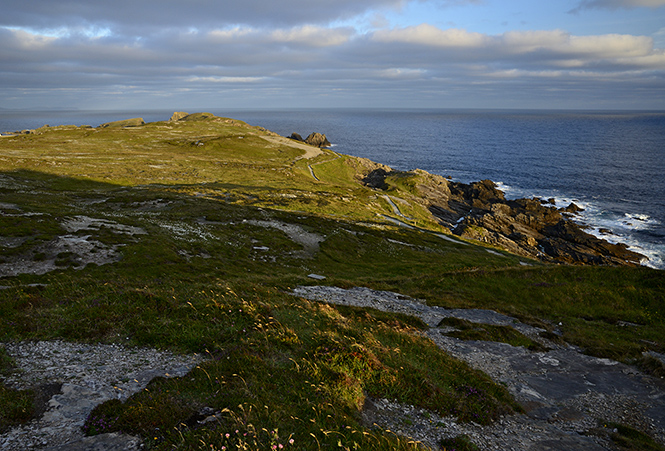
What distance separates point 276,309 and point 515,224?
302 ft

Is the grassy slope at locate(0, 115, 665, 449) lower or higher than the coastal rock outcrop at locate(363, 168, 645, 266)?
higher

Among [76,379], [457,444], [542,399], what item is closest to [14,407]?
[76,379]

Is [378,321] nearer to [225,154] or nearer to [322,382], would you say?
[322,382]

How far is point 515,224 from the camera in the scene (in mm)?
93375

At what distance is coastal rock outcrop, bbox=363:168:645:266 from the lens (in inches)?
2975

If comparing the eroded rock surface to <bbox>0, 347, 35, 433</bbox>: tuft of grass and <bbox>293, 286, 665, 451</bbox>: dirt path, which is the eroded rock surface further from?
<bbox>293, 286, 665, 451</bbox>: dirt path

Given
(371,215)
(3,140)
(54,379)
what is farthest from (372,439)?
(3,140)

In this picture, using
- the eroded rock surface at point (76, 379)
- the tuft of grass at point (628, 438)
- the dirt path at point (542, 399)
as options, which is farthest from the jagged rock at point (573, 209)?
the eroded rock surface at point (76, 379)

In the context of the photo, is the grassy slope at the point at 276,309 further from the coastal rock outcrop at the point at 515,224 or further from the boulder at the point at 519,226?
the coastal rock outcrop at the point at 515,224

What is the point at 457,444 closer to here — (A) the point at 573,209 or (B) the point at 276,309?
(B) the point at 276,309

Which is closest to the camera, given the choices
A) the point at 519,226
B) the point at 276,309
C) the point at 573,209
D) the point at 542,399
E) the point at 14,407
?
the point at 14,407

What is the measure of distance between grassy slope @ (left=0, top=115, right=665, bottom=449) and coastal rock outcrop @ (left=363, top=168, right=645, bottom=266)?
19.4 metres

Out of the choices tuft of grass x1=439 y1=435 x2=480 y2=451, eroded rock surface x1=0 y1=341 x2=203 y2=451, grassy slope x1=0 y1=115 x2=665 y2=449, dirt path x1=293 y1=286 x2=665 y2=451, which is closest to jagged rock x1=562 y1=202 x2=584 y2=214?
grassy slope x1=0 y1=115 x2=665 y2=449

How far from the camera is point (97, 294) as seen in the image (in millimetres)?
17281
